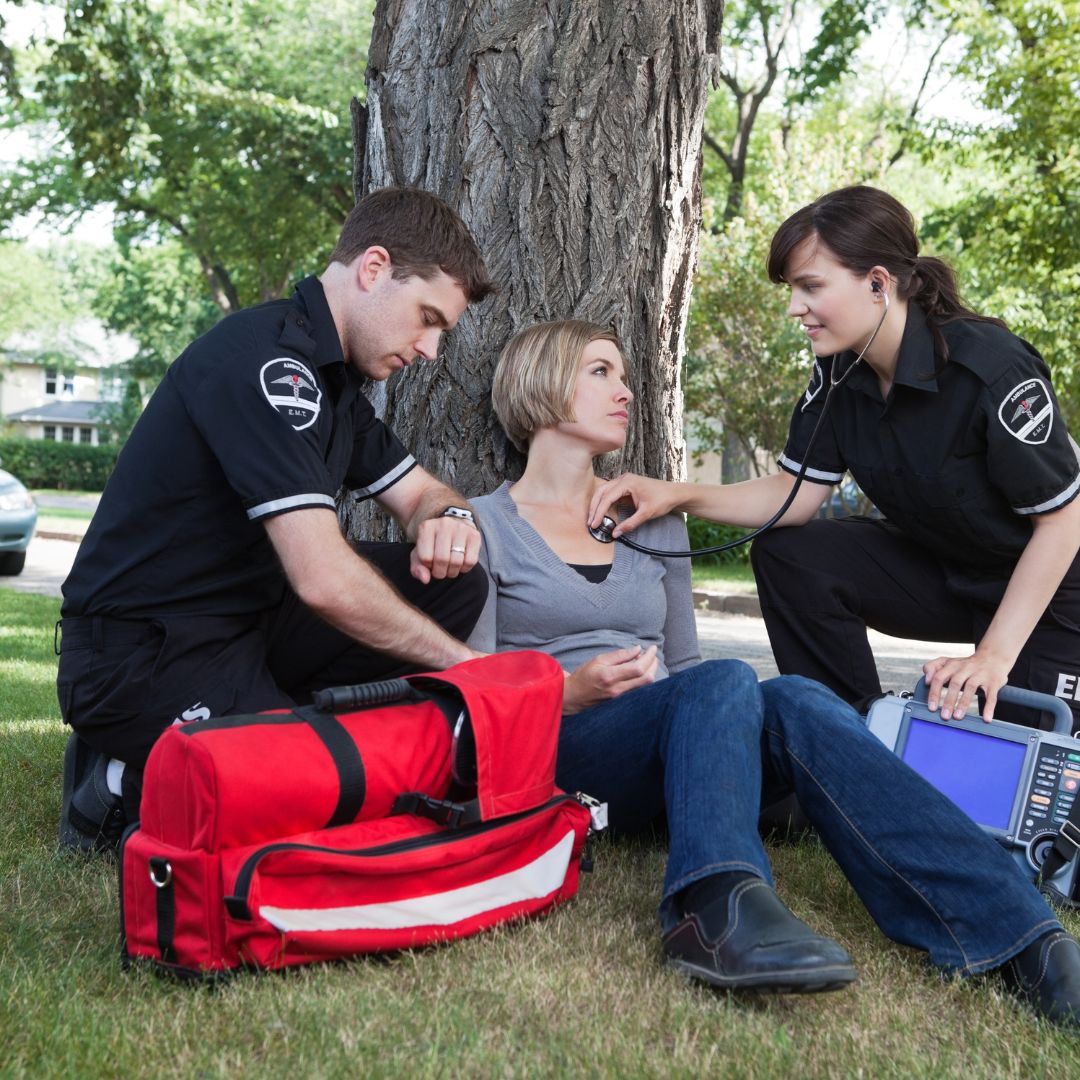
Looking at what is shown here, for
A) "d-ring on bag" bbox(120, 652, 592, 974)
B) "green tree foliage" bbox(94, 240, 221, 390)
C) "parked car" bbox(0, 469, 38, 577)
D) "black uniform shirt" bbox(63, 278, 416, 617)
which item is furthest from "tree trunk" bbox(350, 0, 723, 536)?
"green tree foliage" bbox(94, 240, 221, 390)

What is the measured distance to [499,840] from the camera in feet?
8.21

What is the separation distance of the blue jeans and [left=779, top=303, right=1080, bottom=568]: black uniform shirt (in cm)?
116

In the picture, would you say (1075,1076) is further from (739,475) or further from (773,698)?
(739,475)

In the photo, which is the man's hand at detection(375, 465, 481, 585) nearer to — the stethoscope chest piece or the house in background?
the stethoscope chest piece

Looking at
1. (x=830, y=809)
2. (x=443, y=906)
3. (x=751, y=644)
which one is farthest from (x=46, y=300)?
(x=830, y=809)

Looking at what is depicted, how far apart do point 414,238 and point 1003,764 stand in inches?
76.0

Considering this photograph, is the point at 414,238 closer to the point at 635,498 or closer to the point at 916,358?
the point at 635,498

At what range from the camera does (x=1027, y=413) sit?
3445 mm

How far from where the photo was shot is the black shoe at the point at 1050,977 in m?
2.22

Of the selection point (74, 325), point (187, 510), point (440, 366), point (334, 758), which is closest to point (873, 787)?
point (334, 758)

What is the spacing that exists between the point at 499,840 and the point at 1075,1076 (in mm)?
1080

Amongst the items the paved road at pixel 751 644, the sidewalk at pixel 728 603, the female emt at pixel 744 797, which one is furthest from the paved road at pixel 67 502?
the female emt at pixel 744 797

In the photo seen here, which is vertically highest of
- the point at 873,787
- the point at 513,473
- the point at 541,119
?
the point at 541,119

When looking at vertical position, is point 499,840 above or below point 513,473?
below
